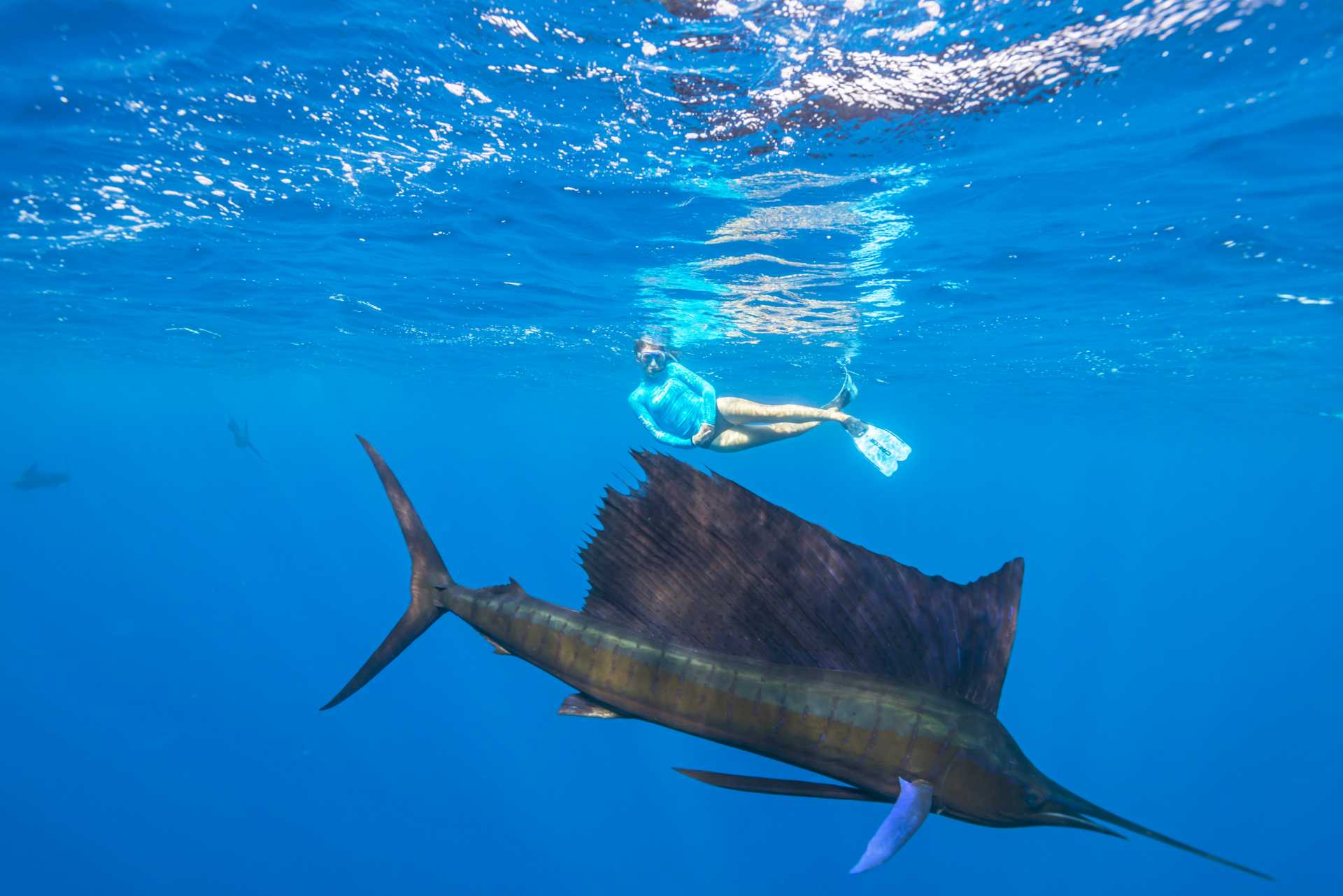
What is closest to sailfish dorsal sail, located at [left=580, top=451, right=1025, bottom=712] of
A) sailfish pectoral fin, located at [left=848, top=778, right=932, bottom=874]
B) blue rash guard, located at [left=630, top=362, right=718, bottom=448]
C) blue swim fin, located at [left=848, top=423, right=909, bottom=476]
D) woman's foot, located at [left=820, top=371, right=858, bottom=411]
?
sailfish pectoral fin, located at [left=848, top=778, right=932, bottom=874]

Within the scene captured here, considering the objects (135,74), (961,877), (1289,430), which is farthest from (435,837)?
(1289,430)

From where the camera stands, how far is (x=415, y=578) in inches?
97.9

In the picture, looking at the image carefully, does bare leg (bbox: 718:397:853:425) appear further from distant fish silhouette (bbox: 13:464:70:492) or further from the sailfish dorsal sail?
distant fish silhouette (bbox: 13:464:70:492)

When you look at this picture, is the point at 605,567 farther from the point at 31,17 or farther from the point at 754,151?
the point at 31,17

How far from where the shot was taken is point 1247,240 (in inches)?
386

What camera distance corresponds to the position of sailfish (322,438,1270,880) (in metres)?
1.44

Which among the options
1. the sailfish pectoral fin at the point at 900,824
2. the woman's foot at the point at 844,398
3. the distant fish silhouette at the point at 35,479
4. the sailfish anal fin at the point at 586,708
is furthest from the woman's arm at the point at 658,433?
the distant fish silhouette at the point at 35,479

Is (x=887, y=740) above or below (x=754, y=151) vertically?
below

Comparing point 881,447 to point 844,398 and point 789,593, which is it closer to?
point 844,398

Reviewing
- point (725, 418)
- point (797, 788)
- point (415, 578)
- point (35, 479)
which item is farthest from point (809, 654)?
point (35, 479)

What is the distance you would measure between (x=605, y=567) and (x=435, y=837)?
23.4 metres

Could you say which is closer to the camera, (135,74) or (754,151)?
(135,74)

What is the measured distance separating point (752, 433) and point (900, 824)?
21.7 feet

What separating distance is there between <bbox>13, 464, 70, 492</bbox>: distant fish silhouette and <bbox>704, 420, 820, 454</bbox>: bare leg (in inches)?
778
